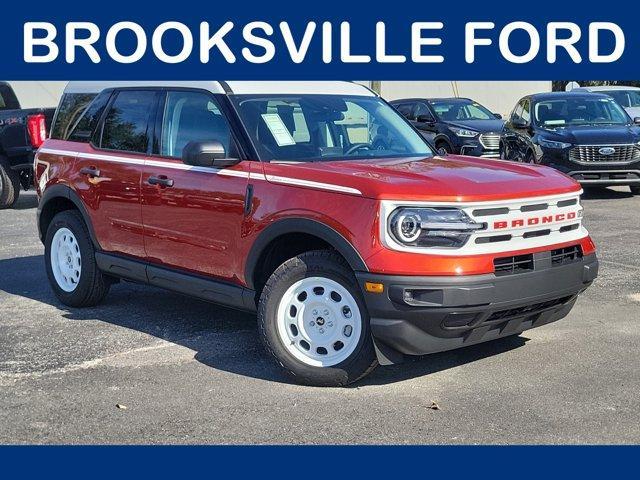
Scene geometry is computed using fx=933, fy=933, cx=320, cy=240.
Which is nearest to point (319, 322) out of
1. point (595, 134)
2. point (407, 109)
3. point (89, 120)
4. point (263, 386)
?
point (263, 386)

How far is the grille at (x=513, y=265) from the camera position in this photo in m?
5.08

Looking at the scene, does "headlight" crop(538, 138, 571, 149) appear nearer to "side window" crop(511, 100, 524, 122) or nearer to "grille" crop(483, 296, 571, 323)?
"side window" crop(511, 100, 524, 122)

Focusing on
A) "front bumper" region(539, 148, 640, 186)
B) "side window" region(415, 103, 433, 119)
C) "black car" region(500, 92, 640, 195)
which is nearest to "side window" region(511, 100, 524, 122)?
"black car" region(500, 92, 640, 195)

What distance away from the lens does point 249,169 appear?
5.69 meters

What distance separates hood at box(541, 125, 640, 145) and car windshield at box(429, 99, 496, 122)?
188 inches

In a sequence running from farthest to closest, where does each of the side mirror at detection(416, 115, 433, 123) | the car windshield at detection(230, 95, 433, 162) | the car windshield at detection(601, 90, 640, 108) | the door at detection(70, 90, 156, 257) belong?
the side mirror at detection(416, 115, 433, 123) < the car windshield at detection(601, 90, 640, 108) < the door at detection(70, 90, 156, 257) < the car windshield at detection(230, 95, 433, 162)

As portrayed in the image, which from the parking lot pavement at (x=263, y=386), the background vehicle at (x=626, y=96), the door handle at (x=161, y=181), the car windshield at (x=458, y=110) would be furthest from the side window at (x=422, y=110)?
the door handle at (x=161, y=181)

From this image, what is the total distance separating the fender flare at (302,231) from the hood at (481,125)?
12.9m

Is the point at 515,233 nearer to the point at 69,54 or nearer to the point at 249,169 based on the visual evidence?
the point at 249,169

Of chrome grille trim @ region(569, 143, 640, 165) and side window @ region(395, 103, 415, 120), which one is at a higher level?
side window @ region(395, 103, 415, 120)

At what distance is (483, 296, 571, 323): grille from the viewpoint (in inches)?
203

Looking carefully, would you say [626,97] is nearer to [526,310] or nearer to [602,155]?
[602,155]

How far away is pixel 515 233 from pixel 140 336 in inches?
109

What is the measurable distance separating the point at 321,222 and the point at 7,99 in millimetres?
10845
